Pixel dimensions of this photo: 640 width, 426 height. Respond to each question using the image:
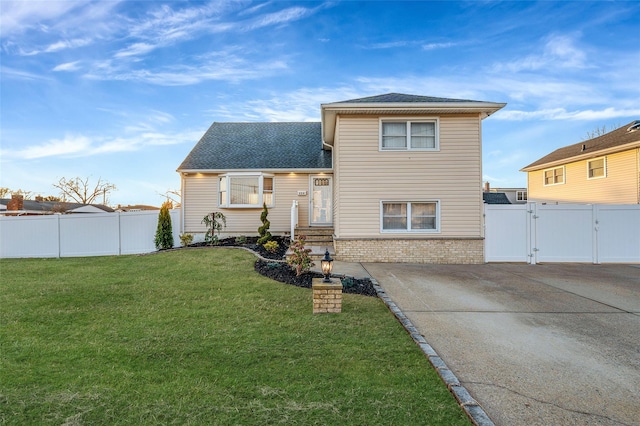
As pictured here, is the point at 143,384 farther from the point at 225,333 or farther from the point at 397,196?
the point at 397,196

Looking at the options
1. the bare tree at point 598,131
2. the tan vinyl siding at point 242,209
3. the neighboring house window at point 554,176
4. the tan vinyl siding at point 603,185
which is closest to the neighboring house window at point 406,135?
the tan vinyl siding at point 242,209

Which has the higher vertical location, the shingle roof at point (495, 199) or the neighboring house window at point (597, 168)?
the neighboring house window at point (597, 168)

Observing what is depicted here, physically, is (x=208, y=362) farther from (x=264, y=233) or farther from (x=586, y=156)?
(x=586, y=156)

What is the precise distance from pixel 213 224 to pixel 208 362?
34.9 feet

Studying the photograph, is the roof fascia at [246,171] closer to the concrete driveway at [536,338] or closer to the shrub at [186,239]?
the shrub at [186,239]

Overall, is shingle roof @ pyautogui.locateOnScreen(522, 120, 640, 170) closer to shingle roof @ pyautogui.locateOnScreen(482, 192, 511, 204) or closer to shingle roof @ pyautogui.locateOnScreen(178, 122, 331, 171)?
shingle roof @ pyautogui.locateOnScreen(482, 192, 511, 204)

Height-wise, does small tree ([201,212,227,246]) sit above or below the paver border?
above

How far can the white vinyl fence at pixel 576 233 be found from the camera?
10104 millimetres

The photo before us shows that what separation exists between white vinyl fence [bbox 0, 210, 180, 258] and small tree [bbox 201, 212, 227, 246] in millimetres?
2881

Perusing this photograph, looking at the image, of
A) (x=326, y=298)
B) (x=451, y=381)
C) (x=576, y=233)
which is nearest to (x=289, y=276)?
(x=326, y=298)

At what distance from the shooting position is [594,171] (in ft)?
56.0

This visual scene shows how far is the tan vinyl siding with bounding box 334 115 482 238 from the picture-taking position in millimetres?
10219

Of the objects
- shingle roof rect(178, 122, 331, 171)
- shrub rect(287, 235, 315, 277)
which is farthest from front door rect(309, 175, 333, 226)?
shrub rect(287, 235, 315, 277)

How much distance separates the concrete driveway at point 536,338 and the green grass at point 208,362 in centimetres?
51
